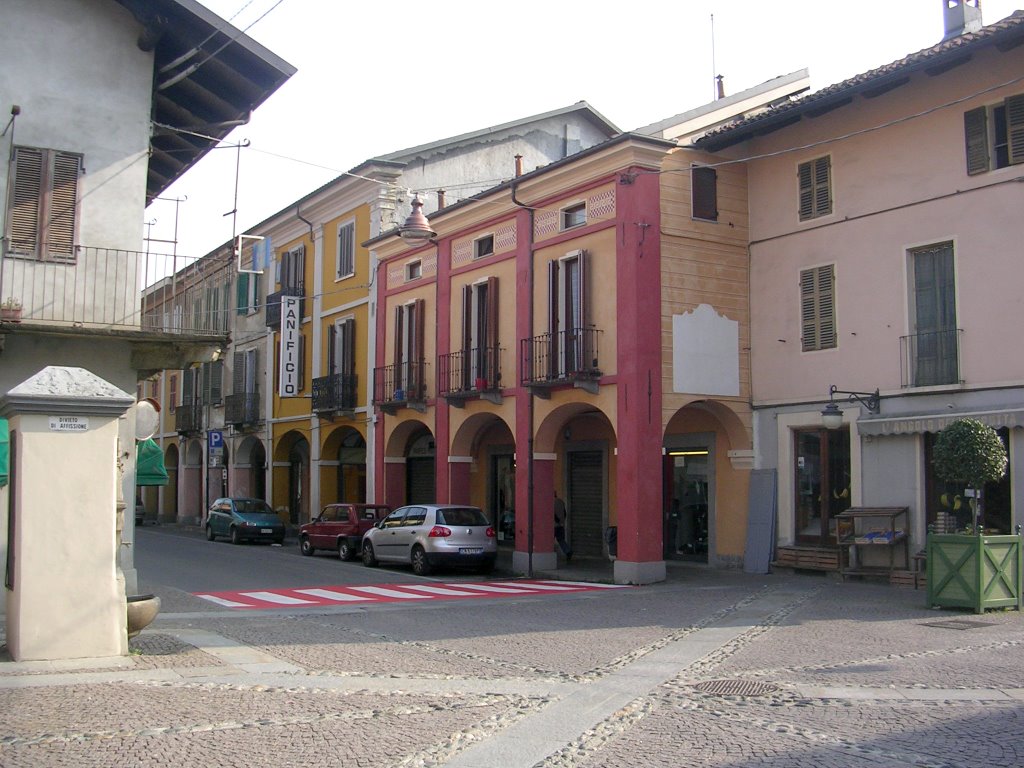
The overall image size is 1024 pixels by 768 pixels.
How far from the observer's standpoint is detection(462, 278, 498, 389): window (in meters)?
24.6

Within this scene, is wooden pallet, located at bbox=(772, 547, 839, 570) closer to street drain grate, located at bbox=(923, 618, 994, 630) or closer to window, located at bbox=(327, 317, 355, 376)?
street drain grate, located at bbox=(923, 618, 994, 630)

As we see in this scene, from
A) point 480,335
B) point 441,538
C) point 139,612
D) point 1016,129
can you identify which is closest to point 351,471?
point 480,335

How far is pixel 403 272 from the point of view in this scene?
2919 centimetres

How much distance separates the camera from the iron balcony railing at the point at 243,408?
38191 millimetres

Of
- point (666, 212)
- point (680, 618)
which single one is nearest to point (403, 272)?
point (666, 212)

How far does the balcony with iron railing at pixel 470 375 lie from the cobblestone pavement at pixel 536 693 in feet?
33.0

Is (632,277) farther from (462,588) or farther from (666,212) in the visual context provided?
(462,588)

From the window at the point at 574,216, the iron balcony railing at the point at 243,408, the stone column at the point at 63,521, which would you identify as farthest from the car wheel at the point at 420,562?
the iron balcony railing at the point at 243,408

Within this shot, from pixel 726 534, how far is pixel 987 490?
5.91 metres

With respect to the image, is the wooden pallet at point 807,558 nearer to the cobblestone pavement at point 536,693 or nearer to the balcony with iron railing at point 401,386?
the cobblestone pavement at point 536,693

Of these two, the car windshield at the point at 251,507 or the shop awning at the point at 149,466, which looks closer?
the shop awning at the point at 149,466

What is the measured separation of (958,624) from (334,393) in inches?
852

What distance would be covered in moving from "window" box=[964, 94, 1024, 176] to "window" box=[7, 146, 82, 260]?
45.8 ft

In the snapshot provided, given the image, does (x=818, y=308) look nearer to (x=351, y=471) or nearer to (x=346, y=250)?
(x=346, y=250)
